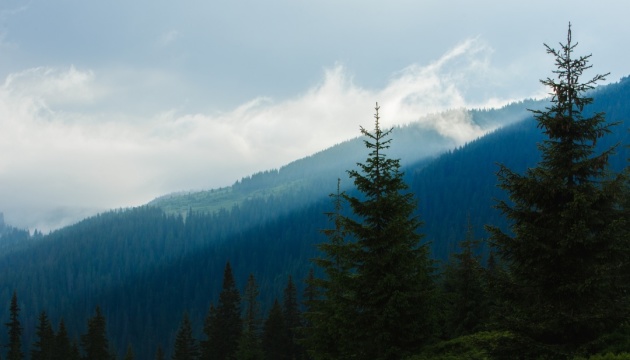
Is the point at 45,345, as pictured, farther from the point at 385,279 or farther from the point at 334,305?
the point at 385,279

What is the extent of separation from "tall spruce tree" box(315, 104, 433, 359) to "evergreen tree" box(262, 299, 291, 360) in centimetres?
3563

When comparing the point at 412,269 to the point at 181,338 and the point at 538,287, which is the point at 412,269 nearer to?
the point at 538,287

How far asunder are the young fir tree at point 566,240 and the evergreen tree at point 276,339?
142ft

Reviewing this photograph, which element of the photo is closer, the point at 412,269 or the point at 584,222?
the point at 584,222

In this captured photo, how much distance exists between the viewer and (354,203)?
62.6ft

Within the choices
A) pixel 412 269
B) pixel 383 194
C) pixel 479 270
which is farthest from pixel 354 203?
pixel 479 270

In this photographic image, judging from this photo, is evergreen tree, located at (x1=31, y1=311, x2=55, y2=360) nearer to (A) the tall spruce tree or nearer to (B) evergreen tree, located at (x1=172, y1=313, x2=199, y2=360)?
(B) evergreen tree, located at (x1=172, y1=313, x2=199, y2=360)

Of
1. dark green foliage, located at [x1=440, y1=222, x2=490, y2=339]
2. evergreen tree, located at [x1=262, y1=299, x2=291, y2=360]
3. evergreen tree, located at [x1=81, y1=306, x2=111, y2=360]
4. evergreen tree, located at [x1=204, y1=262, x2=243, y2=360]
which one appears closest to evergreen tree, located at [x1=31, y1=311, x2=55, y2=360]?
evergreen tree, located at [x1=81, y1=306, x2=111, y2=360]

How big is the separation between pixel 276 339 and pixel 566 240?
46.0 m

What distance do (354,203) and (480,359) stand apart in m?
7.55

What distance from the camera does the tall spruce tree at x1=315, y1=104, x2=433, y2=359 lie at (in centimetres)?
1783

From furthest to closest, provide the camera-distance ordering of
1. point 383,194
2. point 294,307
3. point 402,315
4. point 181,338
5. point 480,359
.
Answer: point 181,338, point 294,307, point 383,194, point 402,315, point 480,359

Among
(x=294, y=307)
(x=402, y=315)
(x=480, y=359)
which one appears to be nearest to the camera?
(x=480, y=359)

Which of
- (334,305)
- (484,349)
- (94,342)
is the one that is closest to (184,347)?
(94,342)
